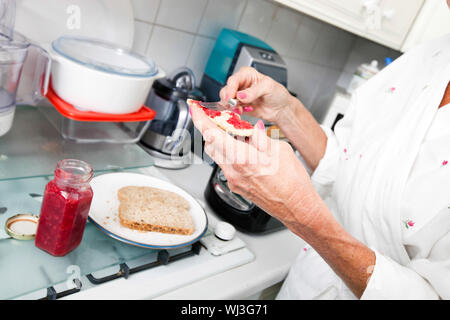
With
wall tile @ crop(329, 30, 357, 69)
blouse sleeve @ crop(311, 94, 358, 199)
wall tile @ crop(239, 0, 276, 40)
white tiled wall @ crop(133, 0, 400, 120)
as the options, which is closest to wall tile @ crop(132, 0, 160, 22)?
white tiled wall @ crop(133, 0, 400, 120)

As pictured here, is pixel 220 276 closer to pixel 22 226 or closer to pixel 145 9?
pixel 22 226

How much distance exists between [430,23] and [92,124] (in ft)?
4.20

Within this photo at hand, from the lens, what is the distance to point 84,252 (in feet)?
2.09

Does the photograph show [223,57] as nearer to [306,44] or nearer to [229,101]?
[229,101]

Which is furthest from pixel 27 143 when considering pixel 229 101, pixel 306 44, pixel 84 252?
pixel 306 44

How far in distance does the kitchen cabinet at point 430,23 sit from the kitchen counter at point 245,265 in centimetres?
95

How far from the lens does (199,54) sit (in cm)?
126

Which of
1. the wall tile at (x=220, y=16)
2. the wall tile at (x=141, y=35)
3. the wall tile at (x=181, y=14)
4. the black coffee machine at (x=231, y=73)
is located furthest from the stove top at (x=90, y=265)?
the wall tile at (x=220, y=16)

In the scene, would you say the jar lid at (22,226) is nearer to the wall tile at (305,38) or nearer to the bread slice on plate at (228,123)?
the bread slice on plate at (228,123)

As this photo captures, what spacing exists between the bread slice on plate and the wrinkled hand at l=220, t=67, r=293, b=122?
0.09m

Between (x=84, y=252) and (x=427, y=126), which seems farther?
(x=427, y=126)

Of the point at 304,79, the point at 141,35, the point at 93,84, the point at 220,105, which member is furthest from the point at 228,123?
the point at 304,79

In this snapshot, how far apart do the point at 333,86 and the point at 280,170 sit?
5.30ft

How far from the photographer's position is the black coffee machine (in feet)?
3.01
